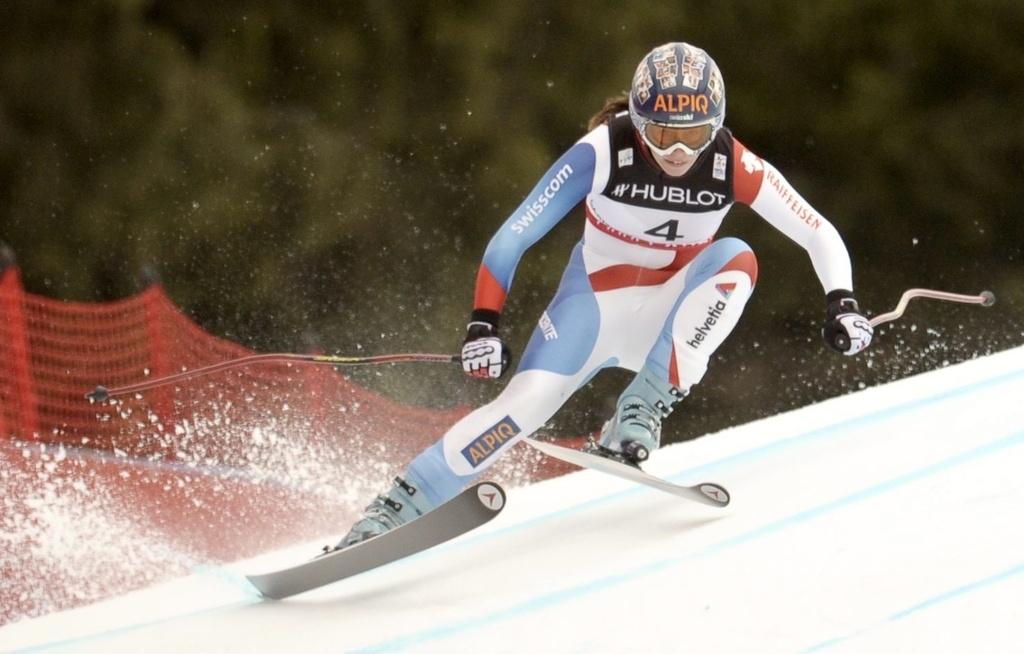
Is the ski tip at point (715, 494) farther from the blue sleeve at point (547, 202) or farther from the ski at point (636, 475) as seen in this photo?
the blue sleeve at point (547, 202)

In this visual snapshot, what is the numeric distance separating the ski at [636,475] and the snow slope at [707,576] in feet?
0.21

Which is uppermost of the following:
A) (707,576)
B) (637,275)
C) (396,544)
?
(637,275)

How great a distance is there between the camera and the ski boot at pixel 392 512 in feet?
10.5

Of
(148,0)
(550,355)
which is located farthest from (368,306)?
(550,355)

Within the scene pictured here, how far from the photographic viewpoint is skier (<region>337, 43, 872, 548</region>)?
3.11 metres

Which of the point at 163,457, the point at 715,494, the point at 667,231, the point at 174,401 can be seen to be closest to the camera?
the point at 667,231

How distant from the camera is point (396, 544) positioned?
3.06 m

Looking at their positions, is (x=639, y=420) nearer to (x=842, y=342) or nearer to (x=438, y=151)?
(x=842, y=342)

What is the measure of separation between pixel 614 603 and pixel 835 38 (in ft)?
26.1

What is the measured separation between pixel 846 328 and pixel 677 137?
0.61 m

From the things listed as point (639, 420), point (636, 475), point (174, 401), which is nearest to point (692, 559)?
point (636, 475)

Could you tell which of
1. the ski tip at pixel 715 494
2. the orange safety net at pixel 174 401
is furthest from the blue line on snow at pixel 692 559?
the orange safety net at pixel 174 401

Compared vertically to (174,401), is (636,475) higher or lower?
lower

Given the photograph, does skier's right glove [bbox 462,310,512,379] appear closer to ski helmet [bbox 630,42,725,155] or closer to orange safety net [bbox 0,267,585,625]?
ski helmet [bbox 630,42,725,155]
